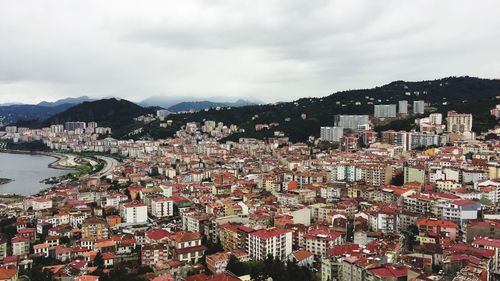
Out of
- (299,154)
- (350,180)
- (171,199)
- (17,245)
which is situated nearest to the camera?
(17,245)

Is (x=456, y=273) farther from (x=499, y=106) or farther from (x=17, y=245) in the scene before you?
(x=499, y=106)

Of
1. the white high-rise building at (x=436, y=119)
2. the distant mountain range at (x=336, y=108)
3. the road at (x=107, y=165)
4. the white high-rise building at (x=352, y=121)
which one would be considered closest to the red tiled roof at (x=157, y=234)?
the road at (x=107, y=165)

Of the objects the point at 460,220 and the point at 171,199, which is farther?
the point at 171,199

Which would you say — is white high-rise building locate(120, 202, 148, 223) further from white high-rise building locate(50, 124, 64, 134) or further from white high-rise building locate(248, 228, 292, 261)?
white high-rise building locate(50, 124, 64, 134)

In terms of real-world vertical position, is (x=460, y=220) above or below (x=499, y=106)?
below

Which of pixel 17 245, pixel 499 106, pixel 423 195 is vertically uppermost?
pixel 499 106

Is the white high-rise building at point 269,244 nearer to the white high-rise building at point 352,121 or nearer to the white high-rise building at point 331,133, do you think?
the white high-rise building at point 331,133

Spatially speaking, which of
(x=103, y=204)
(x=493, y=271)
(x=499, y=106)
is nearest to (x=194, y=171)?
(x=103, y=204)
